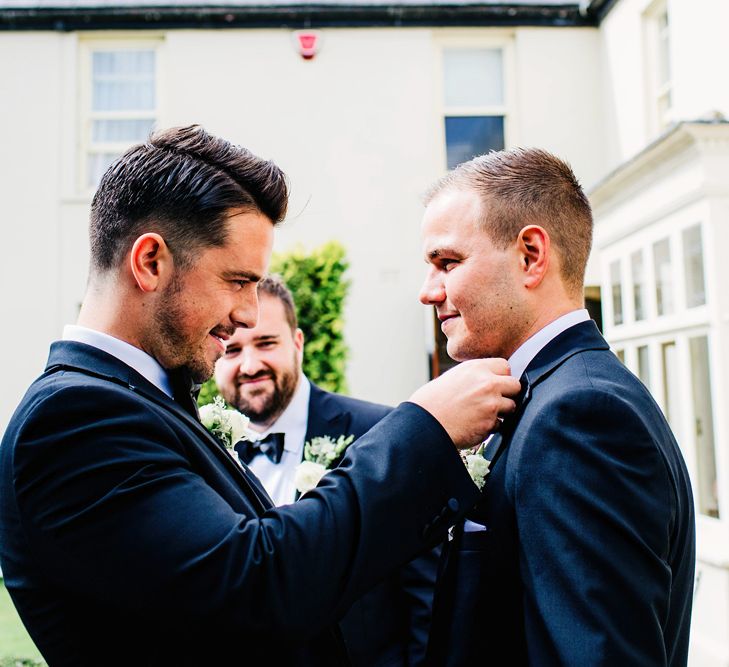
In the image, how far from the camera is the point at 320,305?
948cm

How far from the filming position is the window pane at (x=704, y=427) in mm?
6133

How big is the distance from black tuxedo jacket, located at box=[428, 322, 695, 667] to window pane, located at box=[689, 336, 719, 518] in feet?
15.0

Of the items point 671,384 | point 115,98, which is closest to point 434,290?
point 671,384

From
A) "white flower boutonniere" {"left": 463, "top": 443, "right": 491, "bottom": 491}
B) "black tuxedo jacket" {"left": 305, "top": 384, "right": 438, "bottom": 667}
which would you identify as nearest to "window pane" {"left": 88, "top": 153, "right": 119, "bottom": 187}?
"black tuxedo jacket" {"left": 305, "top": 384, "right": 438, "bottom": 667}

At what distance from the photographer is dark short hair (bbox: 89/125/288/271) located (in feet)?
5.91

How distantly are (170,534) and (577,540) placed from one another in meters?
0.79

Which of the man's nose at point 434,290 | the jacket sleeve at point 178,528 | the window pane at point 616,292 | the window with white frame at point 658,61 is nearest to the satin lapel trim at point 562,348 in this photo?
the man's nose at point 434,290

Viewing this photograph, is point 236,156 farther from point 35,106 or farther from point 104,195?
point 35,106

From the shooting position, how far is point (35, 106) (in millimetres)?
Result: 10984

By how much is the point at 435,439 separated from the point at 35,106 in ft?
35.9

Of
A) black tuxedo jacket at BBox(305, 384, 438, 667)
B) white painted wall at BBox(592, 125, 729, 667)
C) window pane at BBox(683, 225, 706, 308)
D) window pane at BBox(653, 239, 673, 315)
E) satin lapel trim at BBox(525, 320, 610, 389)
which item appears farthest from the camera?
window pane at BBox(653, 239, 673, 315)

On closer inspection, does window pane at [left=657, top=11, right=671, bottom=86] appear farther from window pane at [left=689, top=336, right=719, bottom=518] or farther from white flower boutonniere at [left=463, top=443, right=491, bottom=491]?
white flower boutonniere at [left=463, top=443, right=491, bottom=491]

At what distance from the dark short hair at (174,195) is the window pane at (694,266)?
16.4 feet

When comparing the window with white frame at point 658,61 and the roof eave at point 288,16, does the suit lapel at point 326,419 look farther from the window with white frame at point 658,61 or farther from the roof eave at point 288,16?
the roof eave at point 288,16
